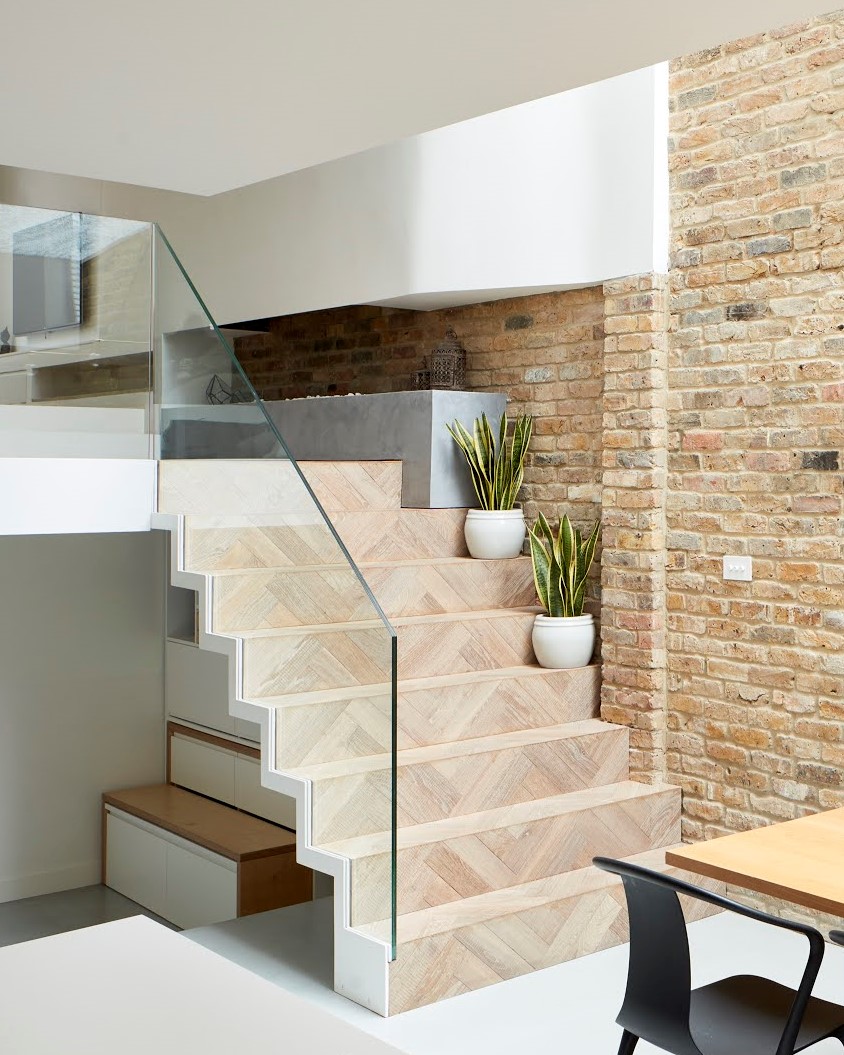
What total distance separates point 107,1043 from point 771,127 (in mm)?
4533

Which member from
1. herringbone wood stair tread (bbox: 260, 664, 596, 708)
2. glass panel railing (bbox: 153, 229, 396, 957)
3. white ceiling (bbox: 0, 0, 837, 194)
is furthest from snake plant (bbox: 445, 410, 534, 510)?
white ceiling (bbox: 0, 0, 837, 194)

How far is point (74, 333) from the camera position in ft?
16.1

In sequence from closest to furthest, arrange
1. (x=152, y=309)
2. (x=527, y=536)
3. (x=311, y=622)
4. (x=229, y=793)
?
(x=311, y=622) → (x=152, y=309) → (x=527, y=536) → (x=229, y=793)

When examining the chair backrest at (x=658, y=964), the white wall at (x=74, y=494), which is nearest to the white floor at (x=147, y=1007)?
the chair backrest at (x=658, y=964)

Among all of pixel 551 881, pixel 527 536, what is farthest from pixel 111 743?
pixel 551 881

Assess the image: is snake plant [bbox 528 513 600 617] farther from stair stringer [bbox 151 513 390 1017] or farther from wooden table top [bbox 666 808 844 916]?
wooden table top [bbox 666 808 844 916]

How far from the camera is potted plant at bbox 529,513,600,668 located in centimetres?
528

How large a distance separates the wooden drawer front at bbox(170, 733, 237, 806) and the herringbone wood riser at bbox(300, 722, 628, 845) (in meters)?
2.41

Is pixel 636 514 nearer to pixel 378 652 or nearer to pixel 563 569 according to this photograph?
pixel 563 569

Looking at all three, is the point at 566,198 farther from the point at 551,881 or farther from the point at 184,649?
the point at 184,649

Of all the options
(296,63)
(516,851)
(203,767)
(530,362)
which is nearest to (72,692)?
(203,767)

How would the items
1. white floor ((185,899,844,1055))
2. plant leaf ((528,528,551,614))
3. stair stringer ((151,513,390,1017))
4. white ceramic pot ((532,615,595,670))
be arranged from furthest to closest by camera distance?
plant leaf ((528,528,551,614))
white ceramic pot ((532,615,595,670))
stair stringer ((151,513,390,1017))
white floor ((185,899,844,1055))

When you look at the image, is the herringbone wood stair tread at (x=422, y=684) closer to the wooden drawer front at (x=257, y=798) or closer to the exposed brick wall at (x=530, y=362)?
the exposed brick wall at (x=530, y=362)

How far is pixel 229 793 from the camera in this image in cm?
673
